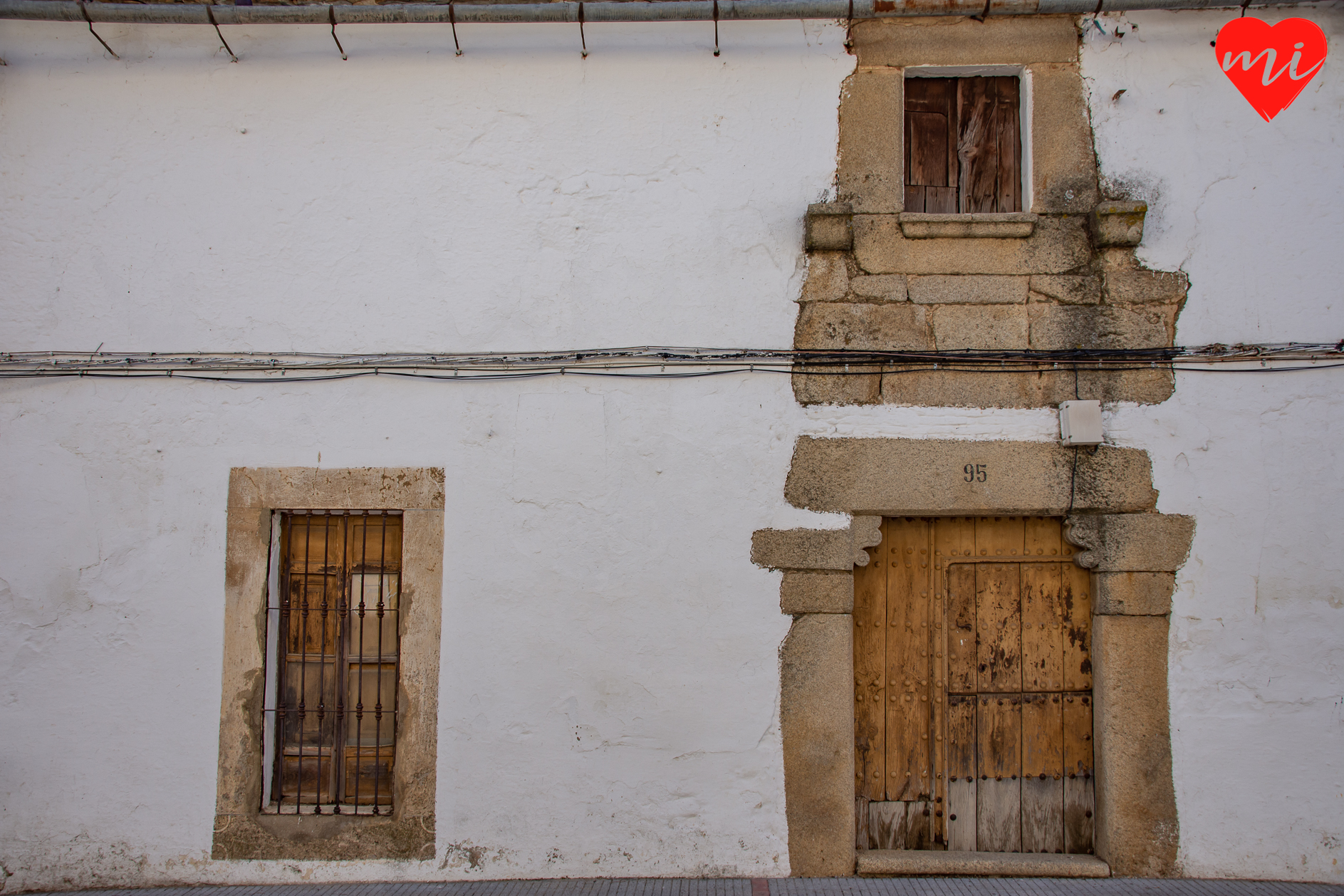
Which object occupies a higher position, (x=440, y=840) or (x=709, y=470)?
(x=709, y=470)

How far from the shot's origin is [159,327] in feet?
12.6

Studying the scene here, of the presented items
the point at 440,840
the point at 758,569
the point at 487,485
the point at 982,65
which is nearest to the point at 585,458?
the point at 487,485

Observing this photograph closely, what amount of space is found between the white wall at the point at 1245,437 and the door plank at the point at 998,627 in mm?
679

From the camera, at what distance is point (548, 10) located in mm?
3764

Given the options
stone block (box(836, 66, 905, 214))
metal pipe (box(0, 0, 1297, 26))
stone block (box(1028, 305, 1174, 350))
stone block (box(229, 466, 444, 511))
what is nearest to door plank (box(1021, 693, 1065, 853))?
stone block (box(1028, 305, 1174, 350))

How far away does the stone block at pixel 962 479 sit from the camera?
3.68 meters

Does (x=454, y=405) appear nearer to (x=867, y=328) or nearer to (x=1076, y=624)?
(x=867, y=328)

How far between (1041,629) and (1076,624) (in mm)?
166

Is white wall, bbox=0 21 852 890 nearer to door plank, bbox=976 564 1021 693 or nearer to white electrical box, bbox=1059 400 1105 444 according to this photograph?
door plank, bbox=976 564 1021 693

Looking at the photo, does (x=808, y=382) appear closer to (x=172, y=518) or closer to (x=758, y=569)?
(x=758, y=569)

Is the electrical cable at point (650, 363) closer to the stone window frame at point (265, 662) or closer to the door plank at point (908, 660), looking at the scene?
the stone window frame at point (265, 662)

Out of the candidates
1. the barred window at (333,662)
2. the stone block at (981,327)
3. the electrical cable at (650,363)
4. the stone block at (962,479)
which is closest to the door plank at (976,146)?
the stone block at (981,327)

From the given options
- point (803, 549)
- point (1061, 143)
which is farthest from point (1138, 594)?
point (1061, 143)

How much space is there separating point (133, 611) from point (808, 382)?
3.37 m
